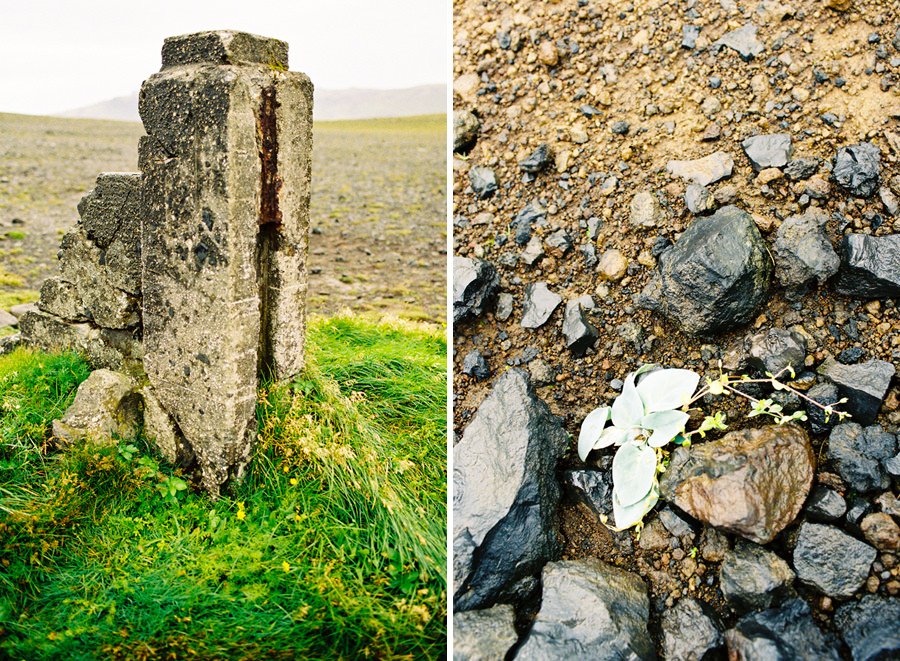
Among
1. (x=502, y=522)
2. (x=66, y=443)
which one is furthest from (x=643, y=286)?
(x=66, y=443)

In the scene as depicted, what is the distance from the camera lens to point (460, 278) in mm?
2883

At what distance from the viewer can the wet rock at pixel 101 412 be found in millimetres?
2811

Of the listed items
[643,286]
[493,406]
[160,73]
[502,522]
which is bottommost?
[502,522]

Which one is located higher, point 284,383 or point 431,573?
point 284,383

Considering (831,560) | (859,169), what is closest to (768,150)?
(859,169)

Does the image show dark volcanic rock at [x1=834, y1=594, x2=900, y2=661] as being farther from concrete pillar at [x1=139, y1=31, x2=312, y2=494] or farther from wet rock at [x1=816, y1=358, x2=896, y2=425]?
concrete pillar at [x1=139, y1=31, x2=312, y2=494]

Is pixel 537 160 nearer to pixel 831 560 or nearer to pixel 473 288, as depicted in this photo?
pixel 473 288

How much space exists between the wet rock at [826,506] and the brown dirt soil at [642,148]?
0.34ft

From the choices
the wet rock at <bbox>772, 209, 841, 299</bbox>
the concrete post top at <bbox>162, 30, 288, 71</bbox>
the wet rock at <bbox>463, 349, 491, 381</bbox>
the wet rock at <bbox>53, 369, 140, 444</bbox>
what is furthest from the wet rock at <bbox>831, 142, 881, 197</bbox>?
the wet rock at <bbox>53, 369, 140, 444</bbox>

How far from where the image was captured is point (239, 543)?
252 cm

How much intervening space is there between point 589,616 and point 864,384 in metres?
1.22

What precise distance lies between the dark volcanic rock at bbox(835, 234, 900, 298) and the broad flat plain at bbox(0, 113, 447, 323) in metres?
3.97

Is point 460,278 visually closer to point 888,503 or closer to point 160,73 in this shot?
point 160,73

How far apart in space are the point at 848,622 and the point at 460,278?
1.81 m
